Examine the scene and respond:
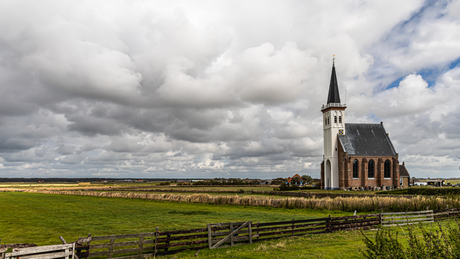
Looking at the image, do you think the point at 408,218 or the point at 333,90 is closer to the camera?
the point at 408,218

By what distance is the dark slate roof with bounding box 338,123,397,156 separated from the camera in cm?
7250

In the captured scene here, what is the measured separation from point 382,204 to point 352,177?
36.3 m

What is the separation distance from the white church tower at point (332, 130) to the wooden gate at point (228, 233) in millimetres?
59982

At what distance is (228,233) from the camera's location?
1828 cm

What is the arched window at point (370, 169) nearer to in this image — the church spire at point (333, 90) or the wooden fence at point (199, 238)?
the church spire at point (333, 90)

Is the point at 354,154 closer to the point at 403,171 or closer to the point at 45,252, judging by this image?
the point at 403,171

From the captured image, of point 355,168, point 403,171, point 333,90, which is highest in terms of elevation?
point 333,90

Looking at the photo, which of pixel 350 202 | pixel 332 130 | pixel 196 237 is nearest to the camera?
pixel 196 237

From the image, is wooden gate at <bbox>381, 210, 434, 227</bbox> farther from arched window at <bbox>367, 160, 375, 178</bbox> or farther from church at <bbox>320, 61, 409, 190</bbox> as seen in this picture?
arched window at <bbox>367, 160, 375, 178</bbox>

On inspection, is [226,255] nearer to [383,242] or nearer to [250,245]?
[250,245]

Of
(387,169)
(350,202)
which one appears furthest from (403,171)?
(350,202)

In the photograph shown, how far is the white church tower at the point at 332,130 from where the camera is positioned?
244 ft

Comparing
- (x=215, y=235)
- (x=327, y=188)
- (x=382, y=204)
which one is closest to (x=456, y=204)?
(x=382, y=204)

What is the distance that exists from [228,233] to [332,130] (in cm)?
6386
